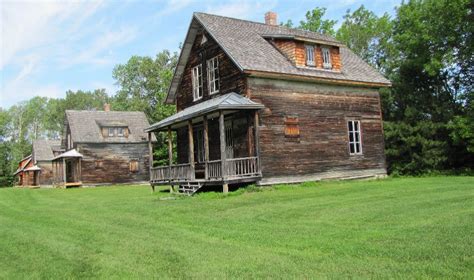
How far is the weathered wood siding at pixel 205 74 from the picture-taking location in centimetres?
1980

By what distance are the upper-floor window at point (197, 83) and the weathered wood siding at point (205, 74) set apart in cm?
25

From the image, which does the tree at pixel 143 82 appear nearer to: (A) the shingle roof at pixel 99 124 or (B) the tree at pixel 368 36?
(A) the shingle roof at pixel 99 124

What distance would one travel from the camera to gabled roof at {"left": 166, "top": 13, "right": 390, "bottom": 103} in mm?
19609

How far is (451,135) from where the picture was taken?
25.1 meters

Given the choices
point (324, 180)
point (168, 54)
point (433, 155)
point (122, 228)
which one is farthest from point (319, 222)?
point (168, 54)

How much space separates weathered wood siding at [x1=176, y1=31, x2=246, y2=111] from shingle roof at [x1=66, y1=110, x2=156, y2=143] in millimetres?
17012

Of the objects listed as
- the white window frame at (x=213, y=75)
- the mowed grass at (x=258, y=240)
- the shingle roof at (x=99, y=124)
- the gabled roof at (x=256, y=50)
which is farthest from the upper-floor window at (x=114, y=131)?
the mowed grass at (x=258, y=240)

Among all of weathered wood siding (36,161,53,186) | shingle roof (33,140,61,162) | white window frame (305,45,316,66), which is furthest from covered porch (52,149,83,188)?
white window frame (305,45,316,66)

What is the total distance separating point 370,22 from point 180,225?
3491 centimetres

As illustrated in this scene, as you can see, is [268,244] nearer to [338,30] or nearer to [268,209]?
[268,209]

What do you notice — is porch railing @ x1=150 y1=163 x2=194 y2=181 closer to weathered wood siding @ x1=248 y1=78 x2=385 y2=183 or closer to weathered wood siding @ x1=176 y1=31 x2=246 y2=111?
weathered wood siding @ x1=248 y1=78 x2=385 y2=183

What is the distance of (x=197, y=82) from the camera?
2327cm

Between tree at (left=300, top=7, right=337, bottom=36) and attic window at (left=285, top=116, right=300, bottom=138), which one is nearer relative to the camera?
attic window at (left=285, top=116, right=300, bottom=138)

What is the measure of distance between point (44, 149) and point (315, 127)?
139ft
